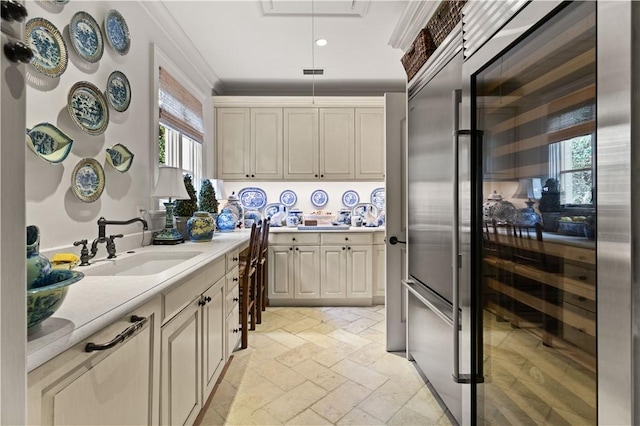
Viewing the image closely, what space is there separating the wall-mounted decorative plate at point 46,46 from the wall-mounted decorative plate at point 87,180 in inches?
18.0

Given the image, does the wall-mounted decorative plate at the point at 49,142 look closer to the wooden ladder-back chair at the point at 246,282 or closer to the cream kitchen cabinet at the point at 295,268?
the wooden ladder-back chair at the point at 246,282

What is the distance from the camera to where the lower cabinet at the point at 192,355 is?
1.30 metres

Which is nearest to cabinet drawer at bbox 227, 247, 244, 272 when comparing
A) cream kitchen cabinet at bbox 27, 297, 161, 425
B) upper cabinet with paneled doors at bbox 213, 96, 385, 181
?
cream kitchen cabinet at bbox 27, 297, 161, 425

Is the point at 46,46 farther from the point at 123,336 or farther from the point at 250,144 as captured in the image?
the point at 250,144

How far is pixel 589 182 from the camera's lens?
2.50 feet

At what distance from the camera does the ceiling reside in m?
2.53

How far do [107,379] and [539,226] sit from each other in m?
1.37

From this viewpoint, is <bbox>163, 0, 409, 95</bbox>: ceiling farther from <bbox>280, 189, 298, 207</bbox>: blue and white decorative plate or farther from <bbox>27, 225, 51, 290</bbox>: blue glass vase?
<bbox>27, 225, 51, 290</bbox>: blue glass vase

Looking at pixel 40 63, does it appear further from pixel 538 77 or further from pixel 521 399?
pixel 521 399

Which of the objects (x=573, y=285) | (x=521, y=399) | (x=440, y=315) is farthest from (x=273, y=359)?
(x=573, y=285)

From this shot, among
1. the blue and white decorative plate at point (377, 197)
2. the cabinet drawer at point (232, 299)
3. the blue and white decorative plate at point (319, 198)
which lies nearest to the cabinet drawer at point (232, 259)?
the cabinet drawer at point (232, 299)

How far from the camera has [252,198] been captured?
4516mm

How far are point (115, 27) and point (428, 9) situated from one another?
2110 mm

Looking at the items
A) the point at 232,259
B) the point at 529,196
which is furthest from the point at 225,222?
the point at 529,196
